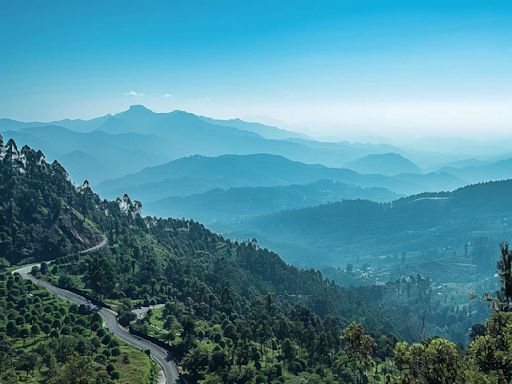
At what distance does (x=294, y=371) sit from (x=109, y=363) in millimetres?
32231

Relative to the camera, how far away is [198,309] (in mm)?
116750

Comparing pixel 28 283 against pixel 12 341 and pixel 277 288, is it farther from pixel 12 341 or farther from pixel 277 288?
pixel 277 288

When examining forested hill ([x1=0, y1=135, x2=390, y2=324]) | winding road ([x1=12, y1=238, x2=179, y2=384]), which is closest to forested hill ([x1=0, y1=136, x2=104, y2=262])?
forested hill ([x1=0, y1=135, x2=390, y2=324])

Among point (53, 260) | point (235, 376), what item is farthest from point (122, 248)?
point (235, 376)

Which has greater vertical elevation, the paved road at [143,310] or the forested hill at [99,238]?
the forested hill at [99,238]

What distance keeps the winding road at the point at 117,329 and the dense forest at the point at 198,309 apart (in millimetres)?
2016

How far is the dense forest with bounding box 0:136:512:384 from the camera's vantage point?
97.7 ft

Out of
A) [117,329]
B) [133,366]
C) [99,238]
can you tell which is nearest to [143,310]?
[117,329]

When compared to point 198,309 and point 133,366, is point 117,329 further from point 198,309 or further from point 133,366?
point 198,309

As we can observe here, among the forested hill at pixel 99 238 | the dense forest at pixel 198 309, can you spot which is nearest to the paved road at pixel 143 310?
the dense forest at pixel 198 309

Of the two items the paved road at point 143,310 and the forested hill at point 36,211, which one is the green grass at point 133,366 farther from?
the forested hill at point 36,211

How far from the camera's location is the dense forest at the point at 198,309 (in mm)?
29766

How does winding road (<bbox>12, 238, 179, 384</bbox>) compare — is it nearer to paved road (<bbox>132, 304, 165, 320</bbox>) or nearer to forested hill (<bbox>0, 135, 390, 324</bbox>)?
paved road (<bbox>132, 304, 165, 320</bbox>)

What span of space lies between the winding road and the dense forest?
2016 mm
